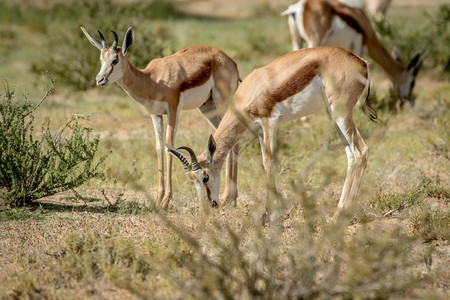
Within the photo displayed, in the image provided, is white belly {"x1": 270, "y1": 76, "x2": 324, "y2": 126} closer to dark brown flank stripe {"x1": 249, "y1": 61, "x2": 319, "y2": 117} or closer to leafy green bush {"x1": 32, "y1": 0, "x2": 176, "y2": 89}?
dark brown flank stripe {"x1": 249, "y1": 61, "x2": 319, "y2": 117}

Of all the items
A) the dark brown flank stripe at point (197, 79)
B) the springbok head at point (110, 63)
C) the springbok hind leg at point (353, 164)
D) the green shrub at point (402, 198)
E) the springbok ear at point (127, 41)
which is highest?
the springbok ear at point (127, 41)

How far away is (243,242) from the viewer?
222 inches

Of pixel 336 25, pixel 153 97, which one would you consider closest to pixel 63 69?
pixel 336 25

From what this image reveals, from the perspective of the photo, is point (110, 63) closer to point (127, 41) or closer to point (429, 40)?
point (127, 41)

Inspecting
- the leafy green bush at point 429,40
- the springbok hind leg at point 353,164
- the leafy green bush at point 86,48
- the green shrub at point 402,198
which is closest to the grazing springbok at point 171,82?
the springbok hind leg at point 353,164

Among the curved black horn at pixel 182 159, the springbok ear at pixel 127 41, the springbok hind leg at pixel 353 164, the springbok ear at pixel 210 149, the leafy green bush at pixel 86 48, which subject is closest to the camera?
the curved black horn at pixel 182 159

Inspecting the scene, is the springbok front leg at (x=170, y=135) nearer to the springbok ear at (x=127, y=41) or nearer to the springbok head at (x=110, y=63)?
the springbok head at (x=110, y=63)

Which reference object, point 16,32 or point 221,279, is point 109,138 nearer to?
point 221,279

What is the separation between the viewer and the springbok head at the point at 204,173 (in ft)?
19.7

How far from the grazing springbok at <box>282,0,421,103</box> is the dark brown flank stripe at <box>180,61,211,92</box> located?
3717 mm

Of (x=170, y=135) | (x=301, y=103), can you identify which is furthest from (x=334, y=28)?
(x=301, y=103)

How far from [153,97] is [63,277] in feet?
8.26

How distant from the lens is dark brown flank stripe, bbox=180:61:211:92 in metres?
7.01

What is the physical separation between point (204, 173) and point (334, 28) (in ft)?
17.7
